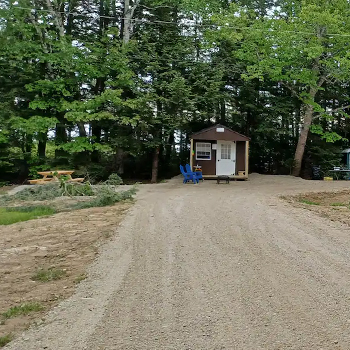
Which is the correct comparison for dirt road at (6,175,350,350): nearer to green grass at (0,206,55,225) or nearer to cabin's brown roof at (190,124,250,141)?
green grass at (0,206,55,225)

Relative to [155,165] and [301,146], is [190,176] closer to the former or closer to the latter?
[155,165]

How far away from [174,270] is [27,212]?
15.8 ft

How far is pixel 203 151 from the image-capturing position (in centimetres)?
1573

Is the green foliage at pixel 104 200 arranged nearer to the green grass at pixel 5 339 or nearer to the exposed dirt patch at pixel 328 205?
the exposed dirt patch at pixel 328 205

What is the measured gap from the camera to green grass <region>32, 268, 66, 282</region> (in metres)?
3.42

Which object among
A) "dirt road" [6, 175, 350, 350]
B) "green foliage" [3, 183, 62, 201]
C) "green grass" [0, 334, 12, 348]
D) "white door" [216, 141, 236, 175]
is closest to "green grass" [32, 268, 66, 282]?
"dirt road" [6, 175, 350, 350]

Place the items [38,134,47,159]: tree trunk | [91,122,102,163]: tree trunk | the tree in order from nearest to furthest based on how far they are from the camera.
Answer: the tree, [38,134,47,159]: tree trunk, [91,122,102,163]: tree trunk

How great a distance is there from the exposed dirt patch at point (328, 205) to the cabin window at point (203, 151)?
6183mm

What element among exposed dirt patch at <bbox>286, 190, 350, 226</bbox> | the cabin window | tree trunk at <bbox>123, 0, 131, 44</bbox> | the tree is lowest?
exposed dirt patch at <bbox>286, 190, 350, 226</bbox>

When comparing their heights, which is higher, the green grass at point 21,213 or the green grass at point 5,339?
the green grass at point 21,213

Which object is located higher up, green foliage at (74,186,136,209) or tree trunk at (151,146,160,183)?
tree trunk at (151,146,160,183)

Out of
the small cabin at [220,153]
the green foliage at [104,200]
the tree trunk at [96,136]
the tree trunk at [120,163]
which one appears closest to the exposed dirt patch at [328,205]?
the green foliage at [104,200]

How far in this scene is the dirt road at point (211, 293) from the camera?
228cm

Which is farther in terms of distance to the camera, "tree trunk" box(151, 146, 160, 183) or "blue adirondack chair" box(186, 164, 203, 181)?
"tree trunk" box(151, 146, 160, 183)
